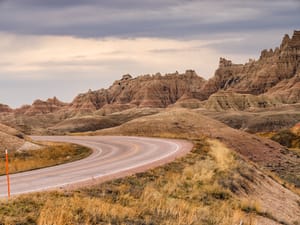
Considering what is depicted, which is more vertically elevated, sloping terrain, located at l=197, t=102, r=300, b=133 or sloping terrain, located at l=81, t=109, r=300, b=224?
sloping terrain, located at l=81, t=109, r=300, b=224

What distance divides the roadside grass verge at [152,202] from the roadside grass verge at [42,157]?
948 cm

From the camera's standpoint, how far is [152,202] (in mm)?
14648

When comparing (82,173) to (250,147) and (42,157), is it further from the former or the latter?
(250,147)

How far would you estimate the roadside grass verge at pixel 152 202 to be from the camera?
11328mm

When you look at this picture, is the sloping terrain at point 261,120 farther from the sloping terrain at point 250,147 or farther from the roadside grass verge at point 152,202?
the roadside grass verge at point 152,202

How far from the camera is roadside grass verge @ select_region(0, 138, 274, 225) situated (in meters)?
11.3

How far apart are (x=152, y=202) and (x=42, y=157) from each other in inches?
805

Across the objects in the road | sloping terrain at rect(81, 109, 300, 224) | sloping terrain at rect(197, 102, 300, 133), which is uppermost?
the road

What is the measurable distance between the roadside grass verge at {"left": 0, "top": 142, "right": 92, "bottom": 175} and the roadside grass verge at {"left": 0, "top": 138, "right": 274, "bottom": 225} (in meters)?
9.48

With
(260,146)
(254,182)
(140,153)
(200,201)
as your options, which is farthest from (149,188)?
(260,146)

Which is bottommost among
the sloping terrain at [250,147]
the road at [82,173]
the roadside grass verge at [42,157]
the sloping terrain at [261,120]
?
the sloping terrain at [261,120]

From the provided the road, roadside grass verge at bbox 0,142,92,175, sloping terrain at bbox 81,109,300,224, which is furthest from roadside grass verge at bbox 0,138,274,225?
roadside grass verge at bbox 0,142,92,175

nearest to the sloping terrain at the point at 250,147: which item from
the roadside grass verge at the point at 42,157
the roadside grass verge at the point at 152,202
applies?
the roadside grass verge at the point at 152,202

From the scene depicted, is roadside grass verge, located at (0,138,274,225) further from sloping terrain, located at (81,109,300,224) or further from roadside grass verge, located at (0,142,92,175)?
roadside grass verge, located at (0,142,92,175)
